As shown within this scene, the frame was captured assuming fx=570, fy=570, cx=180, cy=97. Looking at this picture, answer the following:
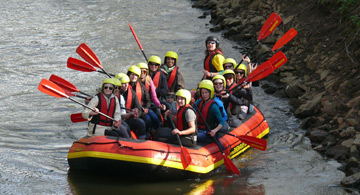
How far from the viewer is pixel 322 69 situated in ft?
39.1

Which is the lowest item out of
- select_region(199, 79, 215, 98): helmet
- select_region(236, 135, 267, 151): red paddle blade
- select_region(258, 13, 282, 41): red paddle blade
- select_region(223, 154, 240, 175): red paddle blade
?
select_region(223, 154, 240, 175): red paddle blade

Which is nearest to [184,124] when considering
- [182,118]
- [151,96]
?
[182,118]

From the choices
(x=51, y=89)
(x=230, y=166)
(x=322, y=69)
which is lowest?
(x=230, y=166)

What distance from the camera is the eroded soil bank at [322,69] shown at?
912 cm

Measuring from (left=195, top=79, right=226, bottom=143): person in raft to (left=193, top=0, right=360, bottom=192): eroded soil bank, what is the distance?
6.22 feet

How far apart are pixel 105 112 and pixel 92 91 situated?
5.21 metres

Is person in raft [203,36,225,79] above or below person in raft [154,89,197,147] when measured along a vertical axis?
above

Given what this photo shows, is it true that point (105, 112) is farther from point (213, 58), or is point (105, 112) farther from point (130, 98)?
point (213, 58)

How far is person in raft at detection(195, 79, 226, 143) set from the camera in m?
8.19

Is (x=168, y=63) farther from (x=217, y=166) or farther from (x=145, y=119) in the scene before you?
(x=217, y=166)

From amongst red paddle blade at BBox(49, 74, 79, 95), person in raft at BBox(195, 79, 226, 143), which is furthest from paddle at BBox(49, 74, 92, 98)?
person in raft at BBox(195, 79, 226, 143)

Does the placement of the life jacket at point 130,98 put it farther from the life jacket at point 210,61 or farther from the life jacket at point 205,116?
the life jacket at point 210,61

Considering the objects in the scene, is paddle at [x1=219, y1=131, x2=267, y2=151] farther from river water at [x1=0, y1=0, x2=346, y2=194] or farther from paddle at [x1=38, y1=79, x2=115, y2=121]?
paddle at [x1=38, y1=79, x2=115, y2=121]

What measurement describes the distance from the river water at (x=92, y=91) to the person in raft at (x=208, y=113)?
56cm
